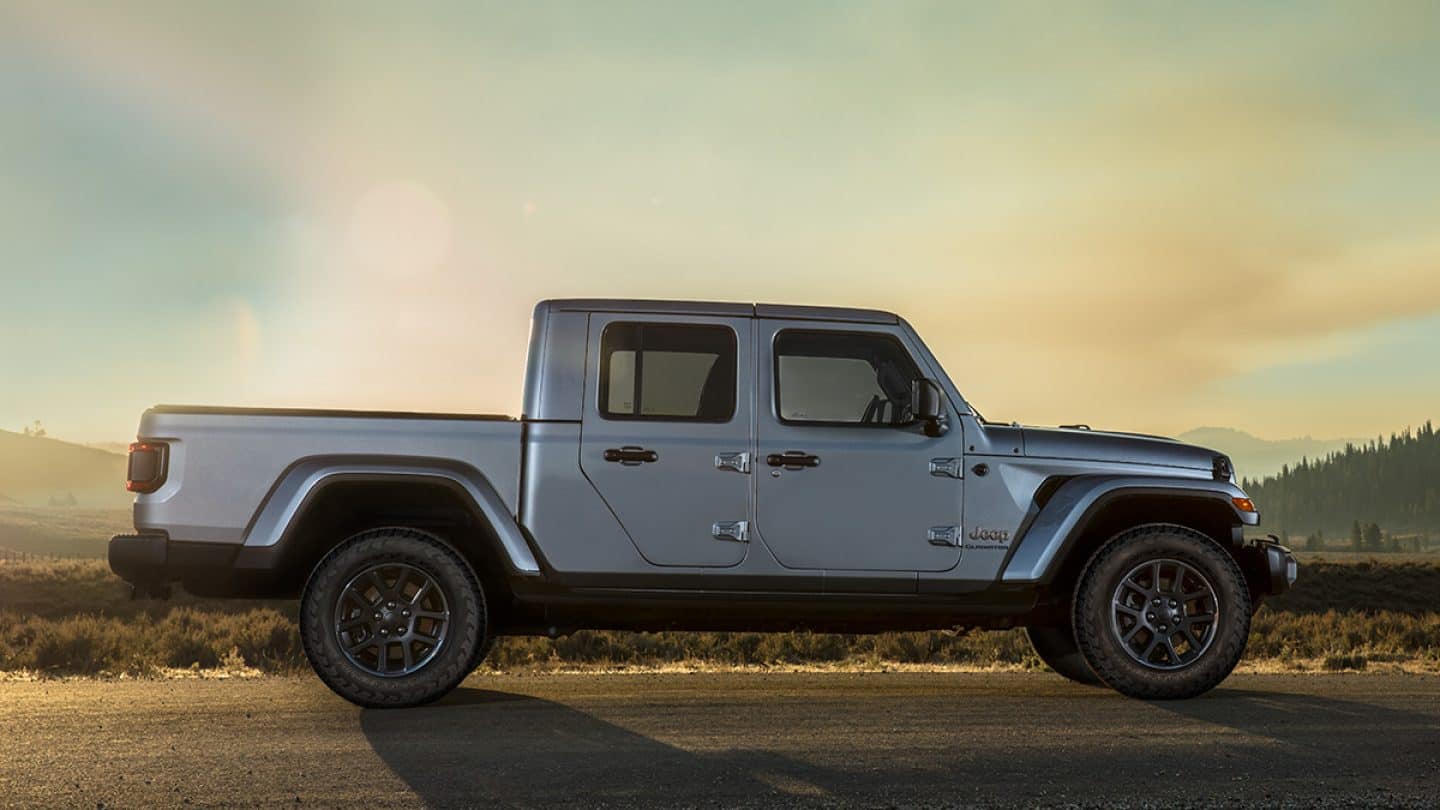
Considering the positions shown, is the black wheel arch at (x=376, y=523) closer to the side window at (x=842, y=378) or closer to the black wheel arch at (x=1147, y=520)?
the side window at (x=842, y=378)

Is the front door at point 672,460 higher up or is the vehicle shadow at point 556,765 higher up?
the front door at point 672,460

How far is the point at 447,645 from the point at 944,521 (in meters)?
2.95

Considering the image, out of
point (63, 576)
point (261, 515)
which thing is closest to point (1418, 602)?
point (63, 576)

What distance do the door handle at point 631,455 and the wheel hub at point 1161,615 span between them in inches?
116

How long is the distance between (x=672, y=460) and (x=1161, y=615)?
3147mm

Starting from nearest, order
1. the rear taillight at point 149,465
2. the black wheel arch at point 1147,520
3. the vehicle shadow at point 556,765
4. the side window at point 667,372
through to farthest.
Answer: the vehicle shadow at point 556,765 < the rear taillight at point 149,465 < the side window at point 667,372 < the black wheel arch at point 1147,520

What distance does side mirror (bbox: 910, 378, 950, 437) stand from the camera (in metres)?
7.40

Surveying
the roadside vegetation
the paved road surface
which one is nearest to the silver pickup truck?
the paved road surface

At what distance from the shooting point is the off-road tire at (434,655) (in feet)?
24.1

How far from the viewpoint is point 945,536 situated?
763 centimetres

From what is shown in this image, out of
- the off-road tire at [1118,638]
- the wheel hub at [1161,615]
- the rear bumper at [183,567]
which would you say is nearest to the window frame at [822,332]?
the off-road tire at [1118,638]

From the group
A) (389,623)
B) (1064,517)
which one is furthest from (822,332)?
(389,623)

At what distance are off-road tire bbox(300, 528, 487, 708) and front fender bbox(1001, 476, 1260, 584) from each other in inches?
124

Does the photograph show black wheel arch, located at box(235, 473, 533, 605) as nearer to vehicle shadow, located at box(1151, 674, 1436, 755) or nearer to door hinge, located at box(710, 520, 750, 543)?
door hinge, located at box(710, 520, 750, 543)
